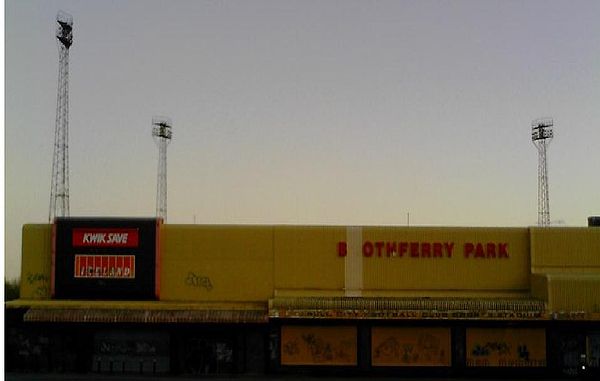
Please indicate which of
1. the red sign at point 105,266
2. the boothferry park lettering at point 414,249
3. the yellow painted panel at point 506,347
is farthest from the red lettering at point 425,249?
the red sign at point 105,266

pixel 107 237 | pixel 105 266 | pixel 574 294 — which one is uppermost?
pixel 107 237

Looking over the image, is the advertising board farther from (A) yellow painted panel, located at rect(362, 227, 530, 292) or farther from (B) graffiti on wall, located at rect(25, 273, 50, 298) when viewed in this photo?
(A) yellow painted panel, located at rect(362, 227, 530, 292)

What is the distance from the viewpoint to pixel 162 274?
34031 mm

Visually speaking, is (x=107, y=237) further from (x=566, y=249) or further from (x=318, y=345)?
(x=566, y=249)

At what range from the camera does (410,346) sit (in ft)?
108

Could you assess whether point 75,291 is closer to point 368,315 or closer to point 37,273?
point 37,273

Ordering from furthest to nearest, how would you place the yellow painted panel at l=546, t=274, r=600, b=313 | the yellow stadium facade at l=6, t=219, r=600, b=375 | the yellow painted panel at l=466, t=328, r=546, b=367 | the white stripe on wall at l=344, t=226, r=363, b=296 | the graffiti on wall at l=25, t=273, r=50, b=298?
the graffiti on wall at l=25, t=273, r=50, b=298 < the white stripe on wall at l=344, t=226, r=363, b=296 < the yellow painted panel at l=466, t=328, r=546, b=367 < the yellow stadium facade at l=6, t=219, r=600, b=375 < the yellow painted panel at l=546, t=274, r=600, b=313

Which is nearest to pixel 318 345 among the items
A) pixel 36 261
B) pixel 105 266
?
pixel 105 266

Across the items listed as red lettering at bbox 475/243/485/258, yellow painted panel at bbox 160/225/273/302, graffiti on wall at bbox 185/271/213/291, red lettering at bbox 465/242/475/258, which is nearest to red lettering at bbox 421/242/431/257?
red lettering at bbox 465/242/475/258

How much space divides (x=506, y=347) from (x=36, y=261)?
23839 mm

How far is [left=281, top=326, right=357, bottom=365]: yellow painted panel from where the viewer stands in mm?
Answer: 32812

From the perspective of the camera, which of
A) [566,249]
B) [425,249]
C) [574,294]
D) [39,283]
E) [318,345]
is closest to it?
[574,294]

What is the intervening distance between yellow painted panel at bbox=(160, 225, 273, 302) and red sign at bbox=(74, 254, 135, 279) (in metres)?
2.07

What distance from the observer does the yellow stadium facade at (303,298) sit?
3241 centimetres
